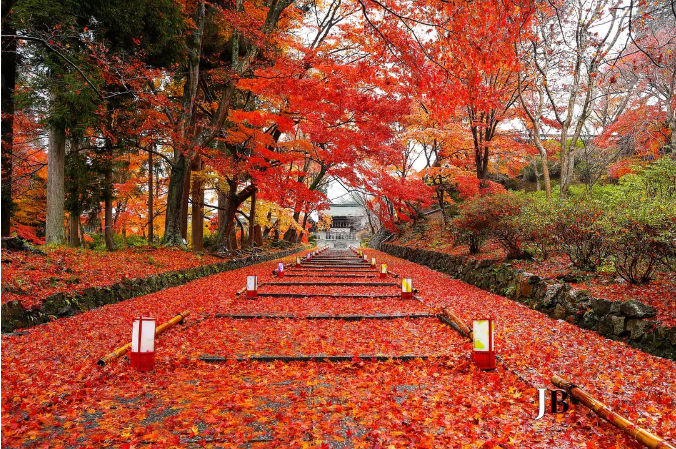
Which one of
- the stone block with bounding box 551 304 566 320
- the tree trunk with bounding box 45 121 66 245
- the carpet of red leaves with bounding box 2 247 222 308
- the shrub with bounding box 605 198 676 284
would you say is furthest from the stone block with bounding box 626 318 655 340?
the tree trunk with bounding box 45 121 66 245

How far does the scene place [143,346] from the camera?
4.02 m

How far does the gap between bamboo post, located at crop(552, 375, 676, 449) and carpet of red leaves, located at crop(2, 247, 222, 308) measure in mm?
6937

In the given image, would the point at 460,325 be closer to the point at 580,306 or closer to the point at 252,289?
the point at 580,306

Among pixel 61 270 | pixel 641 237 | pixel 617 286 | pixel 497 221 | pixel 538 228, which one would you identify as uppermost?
pixel 497 221

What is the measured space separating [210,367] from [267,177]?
10993mm

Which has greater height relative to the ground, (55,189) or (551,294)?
(55,189)

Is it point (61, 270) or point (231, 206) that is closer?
point (61, 270)

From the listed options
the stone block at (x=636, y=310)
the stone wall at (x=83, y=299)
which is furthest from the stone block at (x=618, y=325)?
the stone wall at (x=83, y=299)

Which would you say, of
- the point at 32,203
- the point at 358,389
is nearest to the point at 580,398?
the point at 358,389

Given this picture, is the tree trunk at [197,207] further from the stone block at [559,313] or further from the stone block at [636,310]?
the stone block at [636,310]

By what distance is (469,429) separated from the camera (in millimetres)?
2795

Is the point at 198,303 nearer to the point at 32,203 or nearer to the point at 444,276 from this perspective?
the point at 444,276

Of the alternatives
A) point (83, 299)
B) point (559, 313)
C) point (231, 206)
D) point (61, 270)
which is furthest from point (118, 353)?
point (231, 206)

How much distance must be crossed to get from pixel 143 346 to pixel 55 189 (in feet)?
31.1
